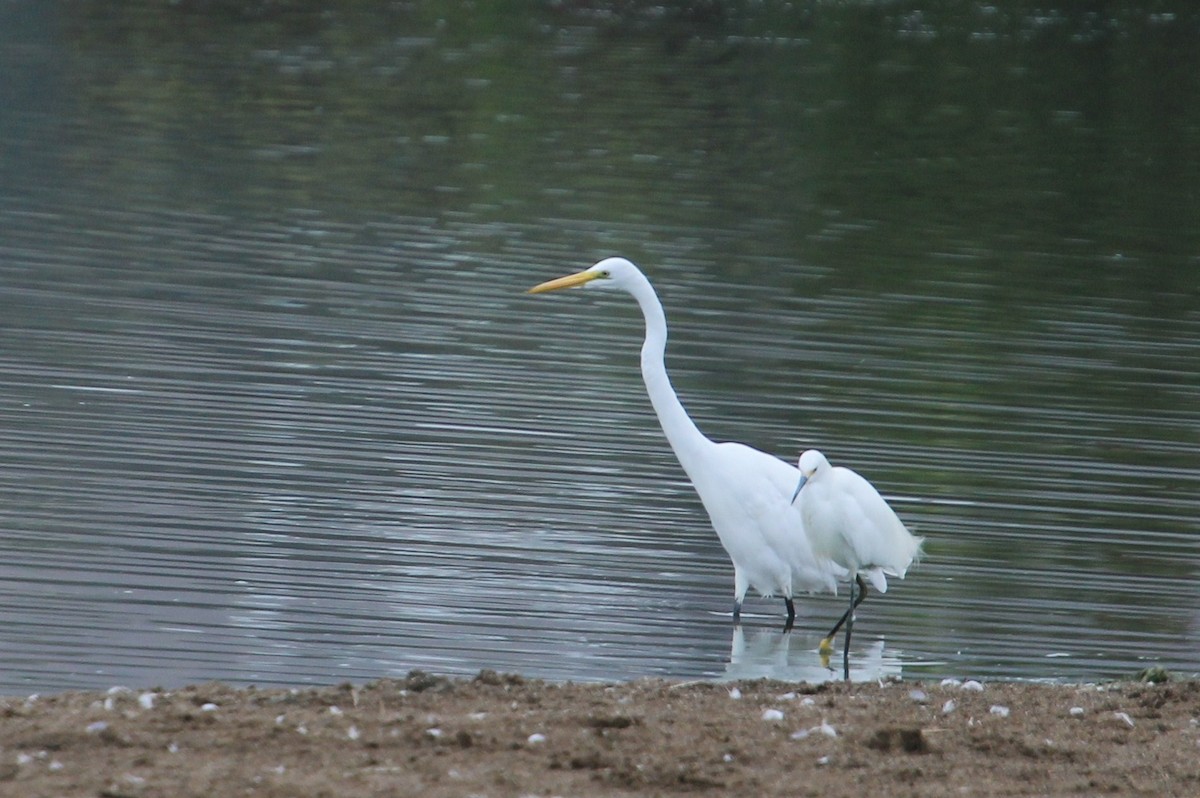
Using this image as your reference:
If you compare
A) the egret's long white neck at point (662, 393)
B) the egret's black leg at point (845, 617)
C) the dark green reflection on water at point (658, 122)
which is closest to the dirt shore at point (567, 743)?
the egret's black leg at point (845, 617)

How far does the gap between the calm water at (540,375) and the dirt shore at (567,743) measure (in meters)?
1.31

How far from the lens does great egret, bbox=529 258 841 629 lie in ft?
28.6

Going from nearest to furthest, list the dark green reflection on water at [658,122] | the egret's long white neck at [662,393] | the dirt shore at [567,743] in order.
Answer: the dirt shore at [567,743]
the egret's long white neck at [662,393]
the dark green reflection on water at [658,122]

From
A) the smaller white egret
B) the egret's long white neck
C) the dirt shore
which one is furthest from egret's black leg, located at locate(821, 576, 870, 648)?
the dirt shore

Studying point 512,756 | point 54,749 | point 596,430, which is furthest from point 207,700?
point 596,430

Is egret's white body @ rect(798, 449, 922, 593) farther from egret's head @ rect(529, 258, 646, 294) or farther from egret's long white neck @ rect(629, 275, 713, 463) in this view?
egret's head @ rect(529, 258, 646, 294)

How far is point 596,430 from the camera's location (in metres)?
12.3

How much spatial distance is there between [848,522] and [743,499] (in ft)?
2.43

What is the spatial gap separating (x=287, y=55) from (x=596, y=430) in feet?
79.7

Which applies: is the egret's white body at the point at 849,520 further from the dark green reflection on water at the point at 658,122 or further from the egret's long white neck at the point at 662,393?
the dark green reflection on water at the point at 658,122

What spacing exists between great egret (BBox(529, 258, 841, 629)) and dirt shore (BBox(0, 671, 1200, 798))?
190 centimetres

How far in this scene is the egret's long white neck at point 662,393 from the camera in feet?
29.5

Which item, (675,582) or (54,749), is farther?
(675,582)

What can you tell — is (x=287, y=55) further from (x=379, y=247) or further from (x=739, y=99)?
(x=379, y=247)
